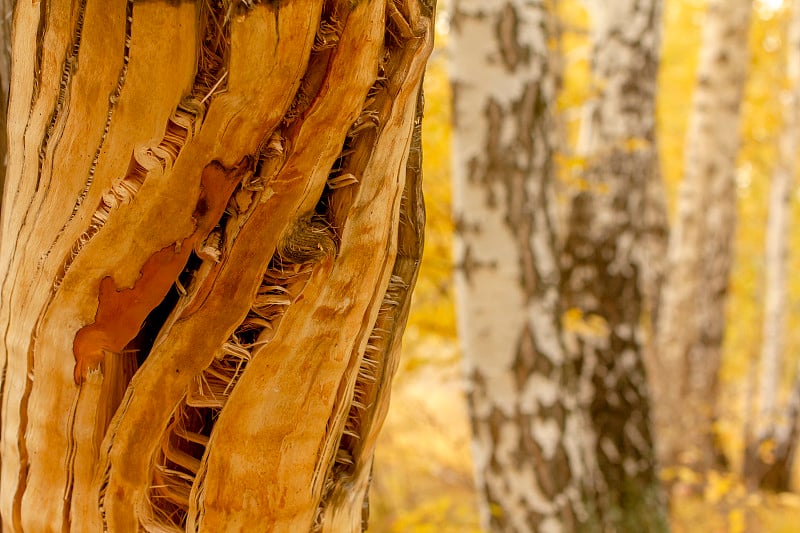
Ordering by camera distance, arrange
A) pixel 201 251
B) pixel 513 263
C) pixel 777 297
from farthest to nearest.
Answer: pixel 777 297 → pixel 513 263 → pixel 201 251

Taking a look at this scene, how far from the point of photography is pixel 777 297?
703cm

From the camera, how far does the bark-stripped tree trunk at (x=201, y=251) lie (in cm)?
81

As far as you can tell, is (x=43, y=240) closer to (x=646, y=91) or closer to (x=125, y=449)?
(x=125, y=449)

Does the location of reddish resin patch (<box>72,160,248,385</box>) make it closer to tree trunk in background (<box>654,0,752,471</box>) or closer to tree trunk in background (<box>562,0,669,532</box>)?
tree trunk in background (<box>562,0,669,532</box>)

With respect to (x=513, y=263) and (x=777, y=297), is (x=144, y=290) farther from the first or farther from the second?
(x=777, y=297)

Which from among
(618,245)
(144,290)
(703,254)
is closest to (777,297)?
(703,254)

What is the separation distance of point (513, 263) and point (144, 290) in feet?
7.38

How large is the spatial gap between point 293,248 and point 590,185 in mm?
3188

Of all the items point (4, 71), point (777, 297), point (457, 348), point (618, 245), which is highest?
point (777, 297)

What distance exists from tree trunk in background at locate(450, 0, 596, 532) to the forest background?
24.6 inches

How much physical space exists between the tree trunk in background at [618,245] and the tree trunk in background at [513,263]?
0.88 metres

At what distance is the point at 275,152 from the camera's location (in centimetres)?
84

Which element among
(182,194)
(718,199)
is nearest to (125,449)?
(182,194)

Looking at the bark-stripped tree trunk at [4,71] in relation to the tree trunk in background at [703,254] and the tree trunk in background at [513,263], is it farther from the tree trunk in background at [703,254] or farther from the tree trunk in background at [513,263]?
the tree trunk in background at [703,254]
